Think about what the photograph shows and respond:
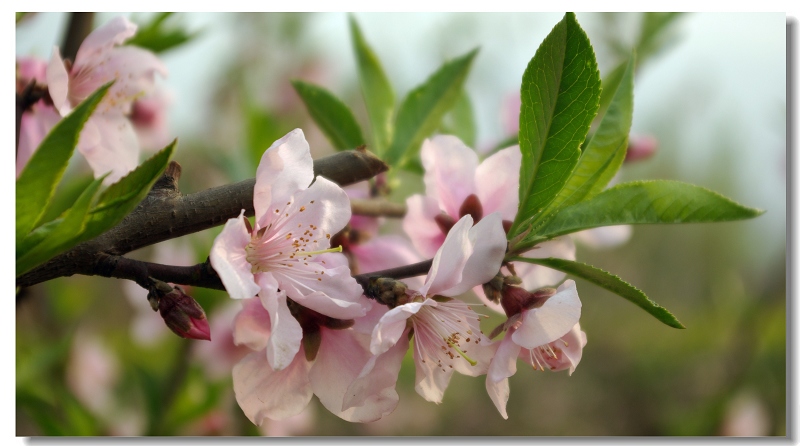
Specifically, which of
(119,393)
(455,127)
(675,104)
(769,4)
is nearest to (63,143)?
(455,127)

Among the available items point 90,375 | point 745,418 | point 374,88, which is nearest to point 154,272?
point 374,88

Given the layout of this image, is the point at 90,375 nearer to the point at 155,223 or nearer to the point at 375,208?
the point at 375,208

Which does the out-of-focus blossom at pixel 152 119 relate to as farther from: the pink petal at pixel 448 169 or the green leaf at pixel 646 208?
the green leaf at pixel 646 208

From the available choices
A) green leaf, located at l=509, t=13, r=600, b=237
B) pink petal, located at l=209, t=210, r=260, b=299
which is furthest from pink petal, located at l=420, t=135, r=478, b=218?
pink petal, located at l=209, t=210, r=260, b=299

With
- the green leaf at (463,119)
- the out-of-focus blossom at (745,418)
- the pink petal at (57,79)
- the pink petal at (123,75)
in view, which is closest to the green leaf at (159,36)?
the pink petal at (123,75)

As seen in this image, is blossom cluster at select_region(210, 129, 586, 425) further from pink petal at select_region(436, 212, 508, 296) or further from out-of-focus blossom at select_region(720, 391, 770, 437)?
out-of-focus blossom at select_region(720, 391, 770, 437)
